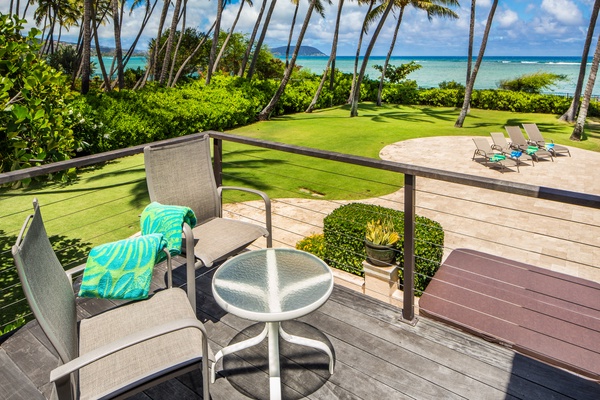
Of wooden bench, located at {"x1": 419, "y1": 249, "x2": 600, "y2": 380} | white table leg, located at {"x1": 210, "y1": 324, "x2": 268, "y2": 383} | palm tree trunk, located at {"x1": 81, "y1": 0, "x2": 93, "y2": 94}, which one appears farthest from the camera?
palm tree trunk, located at {"x1": 81, "y1": 0, "x2": 93, "y2": 94}

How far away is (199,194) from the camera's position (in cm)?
326

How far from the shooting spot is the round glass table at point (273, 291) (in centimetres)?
198

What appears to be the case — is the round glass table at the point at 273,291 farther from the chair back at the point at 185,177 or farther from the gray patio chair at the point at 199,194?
the chair back at the point at 185,177

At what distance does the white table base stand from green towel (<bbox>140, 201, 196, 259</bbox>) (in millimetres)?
721

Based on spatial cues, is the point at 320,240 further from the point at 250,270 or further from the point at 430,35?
the point at 430,35

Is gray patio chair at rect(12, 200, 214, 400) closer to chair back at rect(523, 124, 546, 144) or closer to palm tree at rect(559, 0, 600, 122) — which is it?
chair back at rect(523, 124, 546, 144)

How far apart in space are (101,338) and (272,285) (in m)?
0.89

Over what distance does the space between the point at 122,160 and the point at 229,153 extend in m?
2.94

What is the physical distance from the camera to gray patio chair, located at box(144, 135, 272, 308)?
113 inches

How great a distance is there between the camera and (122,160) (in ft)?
35.8

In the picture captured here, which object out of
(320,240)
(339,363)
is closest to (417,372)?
(339,363)

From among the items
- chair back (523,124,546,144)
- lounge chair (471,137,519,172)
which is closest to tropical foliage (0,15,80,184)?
lounge chair (471,137,519,172)

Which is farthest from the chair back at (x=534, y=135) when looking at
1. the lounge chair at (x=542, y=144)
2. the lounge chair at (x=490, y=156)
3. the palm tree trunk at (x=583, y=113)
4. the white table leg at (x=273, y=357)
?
the white table leg at (x=273, y=357)

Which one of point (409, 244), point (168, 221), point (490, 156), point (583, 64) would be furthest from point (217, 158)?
point (583, 64)
